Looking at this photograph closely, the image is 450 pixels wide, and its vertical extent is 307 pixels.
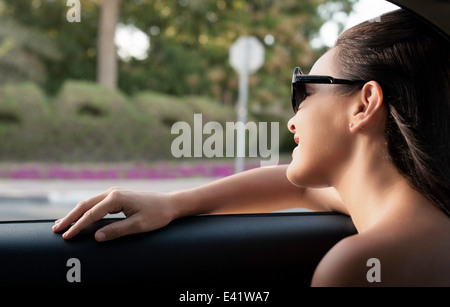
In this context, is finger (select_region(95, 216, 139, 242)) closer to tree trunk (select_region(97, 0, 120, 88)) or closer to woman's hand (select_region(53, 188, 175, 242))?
woman's hand (select_region(53, 188, 175, 242))

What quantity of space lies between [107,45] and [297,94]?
13.2 m

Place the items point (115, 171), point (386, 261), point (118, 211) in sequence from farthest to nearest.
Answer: point (115, 171), point (118, 211), point (386, 261)

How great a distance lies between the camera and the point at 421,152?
1.23 metres

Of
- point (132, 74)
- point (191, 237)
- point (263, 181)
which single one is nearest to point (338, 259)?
point (191, 237)

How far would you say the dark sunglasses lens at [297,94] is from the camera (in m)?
1.41

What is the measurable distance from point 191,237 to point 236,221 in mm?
172

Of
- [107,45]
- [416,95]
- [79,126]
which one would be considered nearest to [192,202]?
[416,95]

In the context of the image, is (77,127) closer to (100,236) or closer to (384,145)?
(100,236)

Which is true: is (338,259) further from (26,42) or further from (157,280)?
(26,42)

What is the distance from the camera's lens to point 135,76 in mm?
14586

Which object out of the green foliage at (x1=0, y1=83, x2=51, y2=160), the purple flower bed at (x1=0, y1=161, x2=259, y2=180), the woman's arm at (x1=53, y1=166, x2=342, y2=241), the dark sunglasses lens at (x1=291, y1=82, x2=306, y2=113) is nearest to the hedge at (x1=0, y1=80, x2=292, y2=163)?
the green foliage at (x1=0, y1=83, x2=51, y2=160)

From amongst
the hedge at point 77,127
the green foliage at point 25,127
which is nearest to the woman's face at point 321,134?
the hedge at point 77,127

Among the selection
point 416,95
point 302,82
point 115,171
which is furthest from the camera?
point 115,171

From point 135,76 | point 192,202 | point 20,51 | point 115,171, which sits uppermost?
point 20,51
